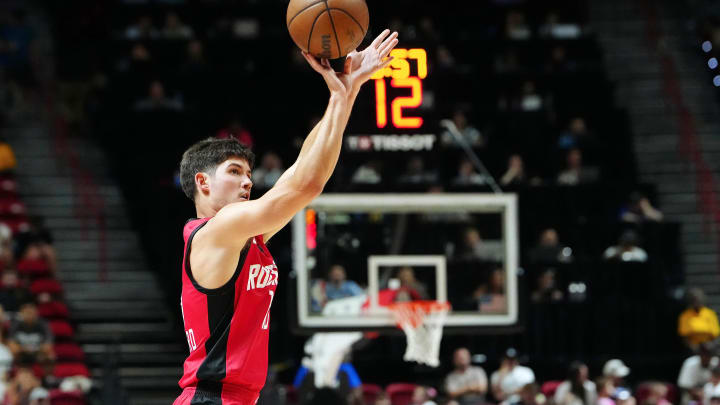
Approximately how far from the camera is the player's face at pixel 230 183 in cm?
404

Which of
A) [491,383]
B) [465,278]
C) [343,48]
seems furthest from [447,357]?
[343,48]

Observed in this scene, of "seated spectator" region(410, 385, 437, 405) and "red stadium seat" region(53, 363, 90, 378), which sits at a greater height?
"red stadium seat" region(53, 363, 90, 378)

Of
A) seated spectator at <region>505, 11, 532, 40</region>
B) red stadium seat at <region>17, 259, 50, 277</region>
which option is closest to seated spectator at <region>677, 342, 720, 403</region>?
seated spectator at <region>505, 11, 532, 40</region>

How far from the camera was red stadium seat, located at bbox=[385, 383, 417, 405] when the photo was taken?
12.4 m

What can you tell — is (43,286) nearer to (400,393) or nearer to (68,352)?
(68,352)

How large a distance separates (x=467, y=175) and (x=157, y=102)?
490cm

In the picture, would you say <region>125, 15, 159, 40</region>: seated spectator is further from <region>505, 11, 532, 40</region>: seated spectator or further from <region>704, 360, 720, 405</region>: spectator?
<region>704, 360, 720, 405</region>: spectator

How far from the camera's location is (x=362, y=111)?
35.0 feet

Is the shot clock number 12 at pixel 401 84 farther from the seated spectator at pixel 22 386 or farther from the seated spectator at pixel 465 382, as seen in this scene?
the seated spectator at pixel 22 386

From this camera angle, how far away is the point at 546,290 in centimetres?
1381

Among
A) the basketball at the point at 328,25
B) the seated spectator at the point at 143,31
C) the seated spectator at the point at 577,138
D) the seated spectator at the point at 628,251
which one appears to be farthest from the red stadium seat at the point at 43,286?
the basketball at the point at 328,25

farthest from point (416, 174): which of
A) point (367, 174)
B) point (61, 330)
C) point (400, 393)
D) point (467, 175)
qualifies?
point (61, 330)

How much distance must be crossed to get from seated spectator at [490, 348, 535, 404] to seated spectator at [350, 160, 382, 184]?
2915 millimetres

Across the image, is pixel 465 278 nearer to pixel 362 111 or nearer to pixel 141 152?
pixel 362 111
